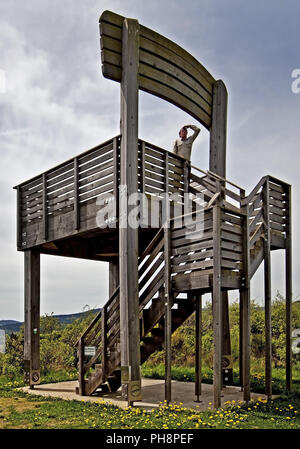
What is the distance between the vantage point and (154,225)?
10430mm

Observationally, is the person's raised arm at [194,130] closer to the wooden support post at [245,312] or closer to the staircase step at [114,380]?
the wooden support post at [245,312]

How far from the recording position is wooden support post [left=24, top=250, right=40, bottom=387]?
12.8 metres

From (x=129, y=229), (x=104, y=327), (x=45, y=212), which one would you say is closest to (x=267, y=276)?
(x=129, y=229)

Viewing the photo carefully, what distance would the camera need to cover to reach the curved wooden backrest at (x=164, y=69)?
9.62 m

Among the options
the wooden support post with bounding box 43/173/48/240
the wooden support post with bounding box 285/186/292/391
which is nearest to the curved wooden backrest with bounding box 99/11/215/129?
the wooden support post with bounding box 285/186/292/391

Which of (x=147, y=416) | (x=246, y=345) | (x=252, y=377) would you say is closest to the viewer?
(x=147, y=416)

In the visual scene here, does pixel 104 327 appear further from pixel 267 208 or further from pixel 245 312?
pixel 267 208

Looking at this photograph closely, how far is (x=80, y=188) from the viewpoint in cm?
1132

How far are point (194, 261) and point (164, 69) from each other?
160 inches

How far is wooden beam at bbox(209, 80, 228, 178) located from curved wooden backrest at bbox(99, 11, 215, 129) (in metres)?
0.13

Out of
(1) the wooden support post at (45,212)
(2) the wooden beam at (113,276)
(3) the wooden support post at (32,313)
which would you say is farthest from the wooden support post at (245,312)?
(3) the wooden support post at (32,313)

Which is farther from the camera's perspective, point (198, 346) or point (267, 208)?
point (267, 208)

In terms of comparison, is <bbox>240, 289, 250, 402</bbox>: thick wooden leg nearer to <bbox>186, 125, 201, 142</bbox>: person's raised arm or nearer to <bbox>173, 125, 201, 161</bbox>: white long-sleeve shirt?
<bbox>173, 125, 201, 161</bbox>: white long-sleeve shirt

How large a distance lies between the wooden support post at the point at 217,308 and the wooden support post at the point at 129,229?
57.2 inches
